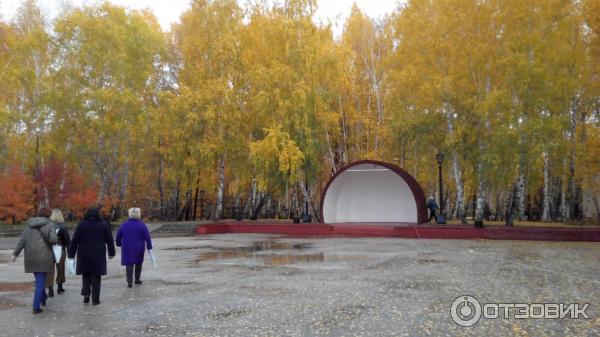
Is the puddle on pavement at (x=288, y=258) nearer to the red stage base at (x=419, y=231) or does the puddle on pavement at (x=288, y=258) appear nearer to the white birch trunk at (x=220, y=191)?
the red stage base at (x=419, y=231)

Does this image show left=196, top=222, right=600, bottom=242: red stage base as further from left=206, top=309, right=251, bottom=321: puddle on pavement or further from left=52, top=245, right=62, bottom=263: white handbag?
left=52, top=245, right=62, bottom=263: white handbag

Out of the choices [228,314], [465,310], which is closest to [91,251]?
[228,314]

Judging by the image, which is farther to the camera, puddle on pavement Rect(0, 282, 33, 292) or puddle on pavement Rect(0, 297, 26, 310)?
puddle on pavement Rect(0, 282, 33, 292)

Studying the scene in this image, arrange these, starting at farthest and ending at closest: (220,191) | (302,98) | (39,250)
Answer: (220,191) → (302,98) → (39,250)

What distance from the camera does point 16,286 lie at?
10820 millimetres

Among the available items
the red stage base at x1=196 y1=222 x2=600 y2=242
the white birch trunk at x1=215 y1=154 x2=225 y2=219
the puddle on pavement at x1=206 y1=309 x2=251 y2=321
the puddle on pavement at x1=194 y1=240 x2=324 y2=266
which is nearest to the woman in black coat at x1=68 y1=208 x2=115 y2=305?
the puddle on pavement at x1=206 y1=309 x2=251 y2=321

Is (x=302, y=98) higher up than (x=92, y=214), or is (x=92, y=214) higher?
(x=302, y=98)

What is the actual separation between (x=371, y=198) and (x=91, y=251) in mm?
26972

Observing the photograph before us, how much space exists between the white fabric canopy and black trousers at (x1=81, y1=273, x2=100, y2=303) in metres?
24.0

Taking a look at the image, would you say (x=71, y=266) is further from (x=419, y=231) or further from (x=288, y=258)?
(x=419, y=231)

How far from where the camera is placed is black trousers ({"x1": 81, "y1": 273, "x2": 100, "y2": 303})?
879cm

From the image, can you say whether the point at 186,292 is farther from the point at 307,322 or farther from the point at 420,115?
the point at 420,115

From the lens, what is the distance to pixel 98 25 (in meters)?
35.6

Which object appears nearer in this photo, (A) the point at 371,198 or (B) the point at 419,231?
(B) the point at 419,231
